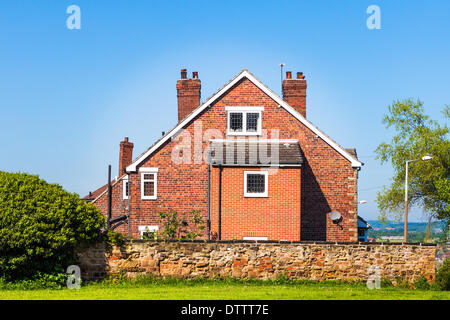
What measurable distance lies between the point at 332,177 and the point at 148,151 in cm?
1045

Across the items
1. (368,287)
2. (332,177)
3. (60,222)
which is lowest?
(368,287)

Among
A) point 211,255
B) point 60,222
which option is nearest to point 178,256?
point 211,255

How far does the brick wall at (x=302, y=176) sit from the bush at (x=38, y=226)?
37.5ft

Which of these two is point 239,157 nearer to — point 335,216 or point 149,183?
point 149,183

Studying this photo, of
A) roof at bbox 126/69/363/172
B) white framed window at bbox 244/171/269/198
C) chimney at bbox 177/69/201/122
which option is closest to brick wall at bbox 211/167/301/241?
white framed window at bbox 244/171/269/198

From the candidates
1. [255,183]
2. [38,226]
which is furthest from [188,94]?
[38,226]

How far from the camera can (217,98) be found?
120ft

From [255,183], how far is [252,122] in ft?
12.4

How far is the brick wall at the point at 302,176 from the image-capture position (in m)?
36.5

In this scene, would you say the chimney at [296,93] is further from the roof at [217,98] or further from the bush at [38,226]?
the bush at [38,226]

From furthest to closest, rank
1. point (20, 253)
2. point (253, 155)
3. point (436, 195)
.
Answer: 1. point (436, 195)
2. point (253, 155)
3. point (20, 253)

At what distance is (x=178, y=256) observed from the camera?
1011 inches
